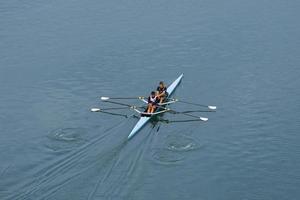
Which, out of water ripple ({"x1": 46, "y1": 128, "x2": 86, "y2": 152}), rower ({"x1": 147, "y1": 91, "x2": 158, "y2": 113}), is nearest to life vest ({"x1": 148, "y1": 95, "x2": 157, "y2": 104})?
rower ({"x1": 147, "y1": 91, "x2": 158, "y2": 113})

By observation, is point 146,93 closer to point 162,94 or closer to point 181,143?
point 162,94

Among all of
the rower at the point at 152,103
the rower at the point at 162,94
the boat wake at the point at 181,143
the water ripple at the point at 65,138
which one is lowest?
the water ripple at the point at 65,138

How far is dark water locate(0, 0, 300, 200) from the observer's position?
1917 inches

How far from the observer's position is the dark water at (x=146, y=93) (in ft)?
160

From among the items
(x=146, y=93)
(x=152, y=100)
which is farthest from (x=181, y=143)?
(x=146, y=93)

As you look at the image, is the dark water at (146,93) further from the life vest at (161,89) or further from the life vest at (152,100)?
the life vest at (161,89)

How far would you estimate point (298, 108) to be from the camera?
206 ft

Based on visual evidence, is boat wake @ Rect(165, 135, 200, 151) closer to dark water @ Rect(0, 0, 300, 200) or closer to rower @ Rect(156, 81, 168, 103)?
dark water @ Rect(0, 0, 300, 200)

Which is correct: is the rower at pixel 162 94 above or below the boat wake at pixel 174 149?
above

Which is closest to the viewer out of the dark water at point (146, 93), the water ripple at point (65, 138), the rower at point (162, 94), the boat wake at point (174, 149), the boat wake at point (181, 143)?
the dark water at point (146, 93)

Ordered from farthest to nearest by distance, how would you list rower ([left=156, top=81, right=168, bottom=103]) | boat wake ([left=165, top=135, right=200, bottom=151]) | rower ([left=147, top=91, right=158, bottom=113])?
rower ([left=156, top=81, right=168, bottom=103])
rower ([left=147, top=91, right=158, bottom=113])
boat wake ([left=165, top=135, right=200, bottom=151])

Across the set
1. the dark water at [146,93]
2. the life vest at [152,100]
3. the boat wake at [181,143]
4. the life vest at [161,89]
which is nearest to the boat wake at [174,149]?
the boat wake at [181,143]

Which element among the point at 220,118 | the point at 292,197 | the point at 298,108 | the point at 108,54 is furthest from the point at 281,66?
the point at 292,197

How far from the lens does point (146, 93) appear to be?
6669cm
